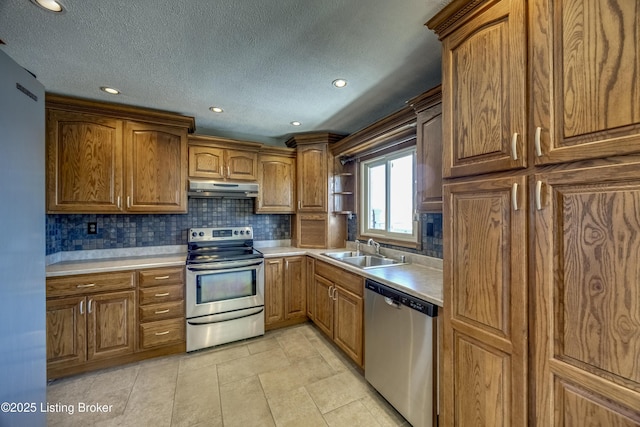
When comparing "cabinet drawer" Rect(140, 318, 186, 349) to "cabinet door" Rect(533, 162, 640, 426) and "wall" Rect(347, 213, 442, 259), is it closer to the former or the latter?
"wall" Rect(347, 213, 442, 259)

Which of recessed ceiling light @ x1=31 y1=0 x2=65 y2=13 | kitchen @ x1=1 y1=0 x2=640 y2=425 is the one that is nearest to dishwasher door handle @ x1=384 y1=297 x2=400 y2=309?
kitchen @ x1=1 y1=0 x2=640 y2=425

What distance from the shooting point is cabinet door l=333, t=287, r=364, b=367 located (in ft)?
7.06

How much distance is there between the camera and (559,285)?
92 centimetres

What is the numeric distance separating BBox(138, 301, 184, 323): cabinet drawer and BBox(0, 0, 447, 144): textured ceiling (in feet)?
6.37

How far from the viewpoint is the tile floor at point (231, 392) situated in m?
1.72

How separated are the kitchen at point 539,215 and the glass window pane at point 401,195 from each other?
4.14 feet

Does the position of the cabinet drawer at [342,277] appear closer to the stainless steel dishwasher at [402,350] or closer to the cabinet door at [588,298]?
the stainless steel dishwasher at [402,350]

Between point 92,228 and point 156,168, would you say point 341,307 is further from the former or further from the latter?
point 92,228

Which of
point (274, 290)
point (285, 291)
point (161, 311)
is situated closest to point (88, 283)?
point (161, 311)

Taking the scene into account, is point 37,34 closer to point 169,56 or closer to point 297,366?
point 169,56

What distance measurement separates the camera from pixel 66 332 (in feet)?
6.91

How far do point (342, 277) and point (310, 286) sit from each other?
82 cm

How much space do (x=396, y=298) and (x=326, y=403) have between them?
95 centimetres

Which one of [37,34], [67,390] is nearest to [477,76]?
[37,34]
